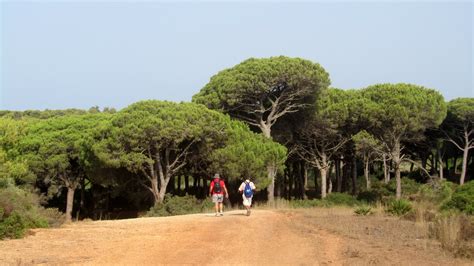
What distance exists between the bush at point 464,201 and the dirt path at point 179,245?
24.4 ft

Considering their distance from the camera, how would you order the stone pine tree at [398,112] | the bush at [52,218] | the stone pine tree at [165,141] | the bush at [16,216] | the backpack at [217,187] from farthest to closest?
the stone pine tree at [398,112] < the stone pine tree at [165,141] < the backpack at [217,187] < the bush at [52,218] < the bush at [16,216]

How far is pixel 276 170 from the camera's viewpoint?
32250 mm

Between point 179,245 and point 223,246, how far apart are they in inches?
36.7

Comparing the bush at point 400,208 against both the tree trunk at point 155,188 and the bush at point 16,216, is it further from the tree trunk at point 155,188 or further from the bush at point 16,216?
the tree trunk at point 155,188

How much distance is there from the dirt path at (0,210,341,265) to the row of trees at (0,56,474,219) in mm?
14056

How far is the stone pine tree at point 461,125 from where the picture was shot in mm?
43938

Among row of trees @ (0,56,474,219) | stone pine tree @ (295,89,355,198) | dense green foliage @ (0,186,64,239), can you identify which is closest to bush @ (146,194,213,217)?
row of trees @ (0,56,474,219)

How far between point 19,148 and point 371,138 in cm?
2240

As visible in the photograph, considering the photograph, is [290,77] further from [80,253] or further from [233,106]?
[80,253]

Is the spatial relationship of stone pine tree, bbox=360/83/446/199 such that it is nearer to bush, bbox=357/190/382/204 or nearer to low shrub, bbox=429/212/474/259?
bush, bbox=357/190/382/204

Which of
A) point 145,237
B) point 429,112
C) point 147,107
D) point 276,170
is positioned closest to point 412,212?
point 145,237

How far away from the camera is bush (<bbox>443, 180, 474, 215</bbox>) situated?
Result: 18.6 m

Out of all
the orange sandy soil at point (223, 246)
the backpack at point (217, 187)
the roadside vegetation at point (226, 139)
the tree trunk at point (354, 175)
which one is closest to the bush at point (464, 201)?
the roadside vegetation at point (226, 139)

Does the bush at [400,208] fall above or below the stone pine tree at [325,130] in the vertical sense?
below
